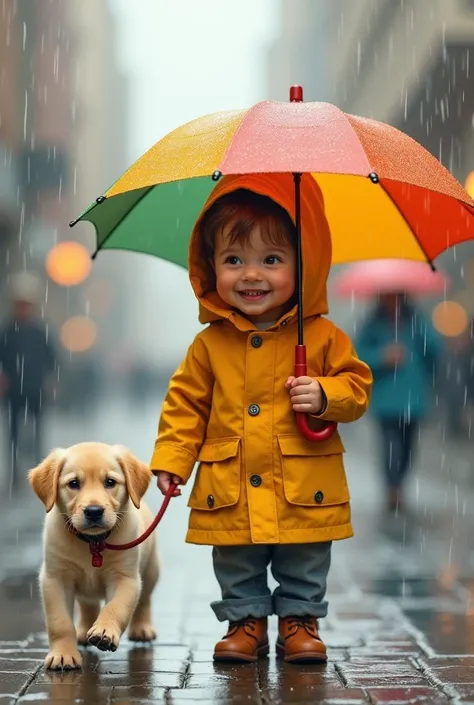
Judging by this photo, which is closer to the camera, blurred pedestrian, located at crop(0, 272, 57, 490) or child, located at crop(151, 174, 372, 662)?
child, located at crop(151, 174, 372, 662)

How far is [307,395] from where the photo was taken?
16.5ft

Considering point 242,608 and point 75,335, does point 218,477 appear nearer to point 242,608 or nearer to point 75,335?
point 242,608

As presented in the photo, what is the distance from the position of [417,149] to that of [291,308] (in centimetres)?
84

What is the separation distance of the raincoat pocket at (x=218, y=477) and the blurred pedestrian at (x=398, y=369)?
6234 millimetres

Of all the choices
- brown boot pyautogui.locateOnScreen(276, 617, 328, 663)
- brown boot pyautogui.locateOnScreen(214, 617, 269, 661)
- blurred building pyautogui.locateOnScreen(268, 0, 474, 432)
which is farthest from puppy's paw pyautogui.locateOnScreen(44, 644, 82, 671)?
blurred building pyautogui.locateOnScreen(268, 0, 474, 432)

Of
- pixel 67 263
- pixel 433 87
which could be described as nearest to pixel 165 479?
pixel 433 87

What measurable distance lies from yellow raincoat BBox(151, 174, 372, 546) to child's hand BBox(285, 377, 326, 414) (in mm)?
43

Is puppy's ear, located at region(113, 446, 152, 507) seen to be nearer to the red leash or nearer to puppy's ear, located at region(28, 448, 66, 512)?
the red leash

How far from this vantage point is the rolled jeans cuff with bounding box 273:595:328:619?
528cm

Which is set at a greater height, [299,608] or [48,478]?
[48,478]

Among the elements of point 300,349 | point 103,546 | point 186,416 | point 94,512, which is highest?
point 300,349

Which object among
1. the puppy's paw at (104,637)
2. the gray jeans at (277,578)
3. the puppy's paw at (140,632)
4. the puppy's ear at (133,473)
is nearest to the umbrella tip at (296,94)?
the puppy's ear at (133,473)

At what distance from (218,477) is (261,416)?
0.30 meters

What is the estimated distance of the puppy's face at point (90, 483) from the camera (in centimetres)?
481
